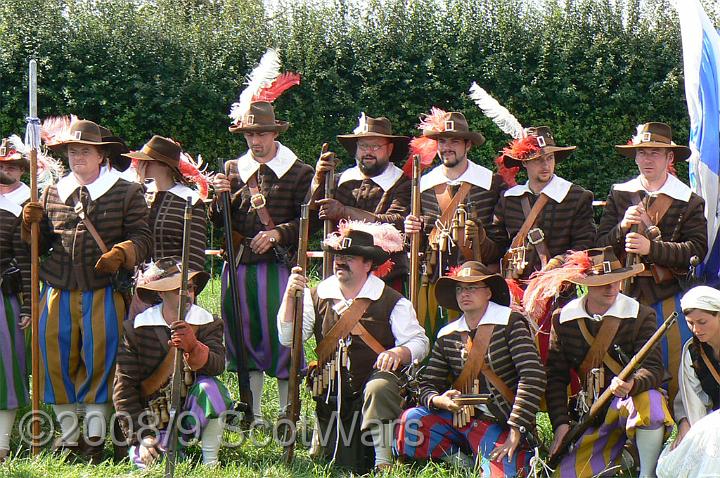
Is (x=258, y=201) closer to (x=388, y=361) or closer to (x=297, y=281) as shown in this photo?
(x=297, y=281)

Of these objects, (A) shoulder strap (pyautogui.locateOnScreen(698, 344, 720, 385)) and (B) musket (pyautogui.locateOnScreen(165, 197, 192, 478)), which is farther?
(B) musket (pyautogui.locateOnScreen(165, 197, 192, 478))

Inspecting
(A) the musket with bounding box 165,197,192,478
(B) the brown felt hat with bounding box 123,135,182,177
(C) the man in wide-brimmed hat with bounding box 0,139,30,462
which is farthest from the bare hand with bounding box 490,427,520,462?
(C) the man in wide-brimmed hat with bounding box 0,139,30,462

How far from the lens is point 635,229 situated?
296 inches

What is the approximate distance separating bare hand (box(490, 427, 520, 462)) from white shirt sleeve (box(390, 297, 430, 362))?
78 cm

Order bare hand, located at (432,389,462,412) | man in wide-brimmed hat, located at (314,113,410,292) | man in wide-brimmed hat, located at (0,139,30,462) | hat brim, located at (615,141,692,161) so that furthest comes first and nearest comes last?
man in wide-brimmed hat, located at (314,113,410,292) → hat brim, located at (615,141,692,161) → man in wide-brimmed hat, located at (0,139,30,462) → bare hand, located at (432,389,462,412)

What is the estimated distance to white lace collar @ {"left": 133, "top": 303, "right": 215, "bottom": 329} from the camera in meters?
7.12

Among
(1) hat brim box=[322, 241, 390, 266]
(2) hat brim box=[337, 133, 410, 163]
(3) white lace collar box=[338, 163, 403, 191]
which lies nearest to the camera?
→ (1) hat brim box=[322, 241, 390, 266]

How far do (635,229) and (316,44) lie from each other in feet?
21.4

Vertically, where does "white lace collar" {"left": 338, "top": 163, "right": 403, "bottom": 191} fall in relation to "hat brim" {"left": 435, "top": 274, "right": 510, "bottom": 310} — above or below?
above

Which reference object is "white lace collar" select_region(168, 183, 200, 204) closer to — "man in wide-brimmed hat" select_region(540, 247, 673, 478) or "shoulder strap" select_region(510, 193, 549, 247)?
"shoulder strap" select_region(510, 193, 549, 247)

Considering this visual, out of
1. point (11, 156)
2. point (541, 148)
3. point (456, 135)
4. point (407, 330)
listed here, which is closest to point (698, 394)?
point (407, 330)

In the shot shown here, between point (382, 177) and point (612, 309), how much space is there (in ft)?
6.81

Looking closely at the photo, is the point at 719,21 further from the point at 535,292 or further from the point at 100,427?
the point at 100,427

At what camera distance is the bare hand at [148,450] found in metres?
6.86
